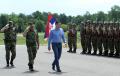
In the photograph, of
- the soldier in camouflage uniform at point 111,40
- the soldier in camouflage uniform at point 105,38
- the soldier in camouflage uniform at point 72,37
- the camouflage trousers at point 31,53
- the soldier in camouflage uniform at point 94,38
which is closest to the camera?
the camouflage trousers at point 31,53

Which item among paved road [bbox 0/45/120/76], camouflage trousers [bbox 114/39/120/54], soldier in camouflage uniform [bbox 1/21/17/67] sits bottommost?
paved road [bbox 0/45/120/76]

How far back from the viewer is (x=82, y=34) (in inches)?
1108

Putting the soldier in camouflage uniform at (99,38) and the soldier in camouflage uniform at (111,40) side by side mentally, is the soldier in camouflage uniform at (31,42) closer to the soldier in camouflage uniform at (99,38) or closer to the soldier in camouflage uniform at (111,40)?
the soldier in camouflage uniform at (111,40)

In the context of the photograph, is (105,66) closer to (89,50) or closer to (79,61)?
(79,61)

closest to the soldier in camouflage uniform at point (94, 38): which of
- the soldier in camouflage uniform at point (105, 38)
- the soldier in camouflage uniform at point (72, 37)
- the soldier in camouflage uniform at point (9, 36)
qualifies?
the soldier in camouflage uniform at point (105, 38)

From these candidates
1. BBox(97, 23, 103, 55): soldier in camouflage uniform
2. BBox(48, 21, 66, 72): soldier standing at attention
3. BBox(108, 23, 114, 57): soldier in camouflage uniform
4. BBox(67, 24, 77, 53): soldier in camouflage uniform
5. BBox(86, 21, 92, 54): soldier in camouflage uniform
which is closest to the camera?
BBox(48, 21, 66, 72): soldier standing at attention

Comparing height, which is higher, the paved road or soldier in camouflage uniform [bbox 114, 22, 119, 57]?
soldier in camouflage uniform [bbox 114, 22, 119, 57]

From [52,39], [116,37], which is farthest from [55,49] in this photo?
[116,37]

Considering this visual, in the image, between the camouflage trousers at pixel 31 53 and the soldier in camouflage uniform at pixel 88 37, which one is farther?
the soldier in camouflage uniform at pixel 88 37

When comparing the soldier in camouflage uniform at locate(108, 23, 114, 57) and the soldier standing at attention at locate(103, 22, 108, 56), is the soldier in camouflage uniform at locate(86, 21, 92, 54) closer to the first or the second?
the soldier standing at attention at locate(103, 22, 108, 56)

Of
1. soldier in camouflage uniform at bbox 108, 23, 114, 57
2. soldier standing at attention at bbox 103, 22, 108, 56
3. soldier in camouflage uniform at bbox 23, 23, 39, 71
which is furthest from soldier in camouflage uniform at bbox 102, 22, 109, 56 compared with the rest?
soldier in camouflage uniform at bbox 23, 23, 39, 71

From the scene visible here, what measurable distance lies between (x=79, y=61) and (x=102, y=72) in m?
4.79

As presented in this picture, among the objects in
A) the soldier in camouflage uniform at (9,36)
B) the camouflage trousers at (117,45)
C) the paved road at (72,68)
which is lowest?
the paved road at (72,68)

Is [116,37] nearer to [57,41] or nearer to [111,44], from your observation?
[111,44]
